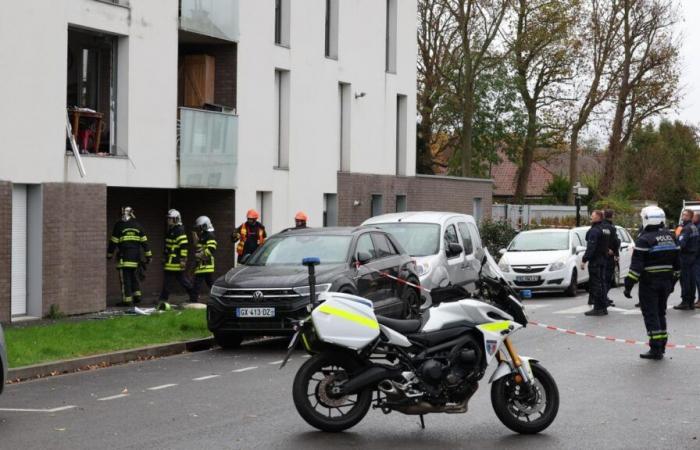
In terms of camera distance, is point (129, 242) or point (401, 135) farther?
point (401, 135)

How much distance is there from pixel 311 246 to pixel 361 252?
0.69 meters

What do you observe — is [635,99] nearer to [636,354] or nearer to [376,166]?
[376,166]

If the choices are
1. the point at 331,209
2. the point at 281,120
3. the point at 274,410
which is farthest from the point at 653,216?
the point at 331,209

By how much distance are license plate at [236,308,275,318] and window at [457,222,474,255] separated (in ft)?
23.5

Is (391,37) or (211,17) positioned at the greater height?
(391,37)

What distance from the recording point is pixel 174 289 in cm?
2580

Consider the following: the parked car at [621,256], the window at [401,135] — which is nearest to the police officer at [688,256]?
the parked car at [621,256]

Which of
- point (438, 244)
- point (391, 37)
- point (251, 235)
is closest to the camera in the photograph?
point (438, 244)

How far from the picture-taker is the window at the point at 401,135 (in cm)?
3478

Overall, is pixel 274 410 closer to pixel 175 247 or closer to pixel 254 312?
pixel 254 312

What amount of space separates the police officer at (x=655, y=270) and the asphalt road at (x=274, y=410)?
1.69ft

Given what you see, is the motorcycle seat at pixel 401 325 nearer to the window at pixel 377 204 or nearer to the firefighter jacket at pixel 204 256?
the firefighter jacket at pixel 204 256

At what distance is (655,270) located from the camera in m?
14.0

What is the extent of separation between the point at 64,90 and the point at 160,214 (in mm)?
5960
